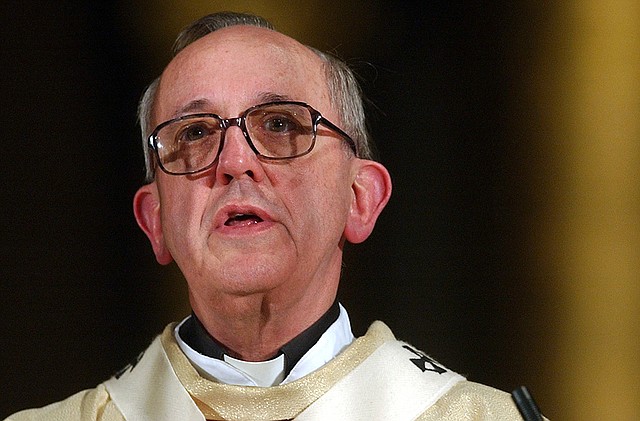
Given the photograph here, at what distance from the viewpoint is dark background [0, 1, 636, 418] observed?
102 inches

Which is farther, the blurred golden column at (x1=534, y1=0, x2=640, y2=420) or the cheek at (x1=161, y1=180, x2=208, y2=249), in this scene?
the blurred golden column at (x1=534, y1=0, x2=640, y2=420)

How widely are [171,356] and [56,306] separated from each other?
71 centimetres

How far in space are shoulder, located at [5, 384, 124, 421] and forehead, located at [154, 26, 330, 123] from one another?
1.78 feet

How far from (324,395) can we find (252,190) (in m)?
0.39

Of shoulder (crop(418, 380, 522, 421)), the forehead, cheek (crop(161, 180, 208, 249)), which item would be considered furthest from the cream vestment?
the forehead

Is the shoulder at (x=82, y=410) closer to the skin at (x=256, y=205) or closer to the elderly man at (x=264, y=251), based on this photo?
the elderly man at (x=264, y=251)

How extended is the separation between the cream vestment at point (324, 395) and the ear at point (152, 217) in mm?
171

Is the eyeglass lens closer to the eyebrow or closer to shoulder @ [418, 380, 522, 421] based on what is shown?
the eyebrow

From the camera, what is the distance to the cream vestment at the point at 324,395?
1997 mm

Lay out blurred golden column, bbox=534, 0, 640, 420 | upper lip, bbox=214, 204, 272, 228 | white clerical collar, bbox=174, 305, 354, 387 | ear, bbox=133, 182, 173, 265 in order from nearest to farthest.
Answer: upper lip, bbox=214, 204, 272, 228
white clerical collar, bbox=174, 305, 354, 387
ear, bbox=133, 182, 173, 265
blurred golden column, bbox=534, 0, 640, 420

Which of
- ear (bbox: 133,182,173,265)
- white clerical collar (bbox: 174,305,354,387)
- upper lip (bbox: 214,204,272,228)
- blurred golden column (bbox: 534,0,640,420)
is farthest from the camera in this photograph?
blurred golden column (bbox: 534,0,640,420)

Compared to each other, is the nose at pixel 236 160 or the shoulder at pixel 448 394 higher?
the nose at pixel 236 160

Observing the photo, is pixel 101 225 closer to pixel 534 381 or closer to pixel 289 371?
pixel 289 371

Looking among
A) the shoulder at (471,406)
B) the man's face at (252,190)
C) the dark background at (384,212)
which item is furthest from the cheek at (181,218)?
the dark background at (384,212)
